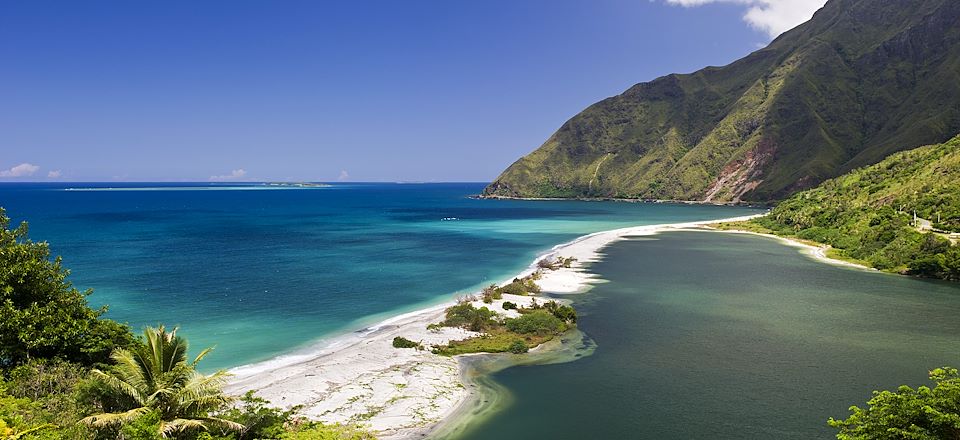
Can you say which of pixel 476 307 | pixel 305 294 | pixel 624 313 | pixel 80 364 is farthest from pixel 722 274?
pixel 80 364

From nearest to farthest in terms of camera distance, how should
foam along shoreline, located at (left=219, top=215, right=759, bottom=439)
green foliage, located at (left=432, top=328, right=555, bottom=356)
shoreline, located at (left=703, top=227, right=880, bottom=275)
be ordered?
foam along shoreline, located at (left=219, top=215, right=759, bottom=439), green foliage, located at (left=432, top=328, right=555, bottom=356), shoreline, located at (left=703, top=227, right=880, bottom=275)

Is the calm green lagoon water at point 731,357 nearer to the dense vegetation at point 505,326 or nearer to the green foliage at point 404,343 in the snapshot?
the dense vegetation at point 505,326

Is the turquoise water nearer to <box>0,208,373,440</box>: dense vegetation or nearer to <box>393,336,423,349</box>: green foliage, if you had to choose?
<box>393,336,423,349</box>: green foliage

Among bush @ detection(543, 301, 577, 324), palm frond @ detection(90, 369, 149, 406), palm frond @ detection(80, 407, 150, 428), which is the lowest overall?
bush @ detection(543, 301, 577, 324)

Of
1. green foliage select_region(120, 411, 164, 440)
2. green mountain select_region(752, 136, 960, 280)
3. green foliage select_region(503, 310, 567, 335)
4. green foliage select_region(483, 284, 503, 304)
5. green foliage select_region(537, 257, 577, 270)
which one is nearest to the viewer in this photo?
green foliage select_region(120, 411, 164, 440)

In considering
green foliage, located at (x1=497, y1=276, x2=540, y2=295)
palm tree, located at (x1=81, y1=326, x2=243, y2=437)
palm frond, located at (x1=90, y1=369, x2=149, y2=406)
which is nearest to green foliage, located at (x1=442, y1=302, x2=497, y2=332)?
green foliage, located at (x1=497, y1=276, x2=540, y2=295)

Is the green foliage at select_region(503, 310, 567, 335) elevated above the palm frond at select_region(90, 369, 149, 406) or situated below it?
below
